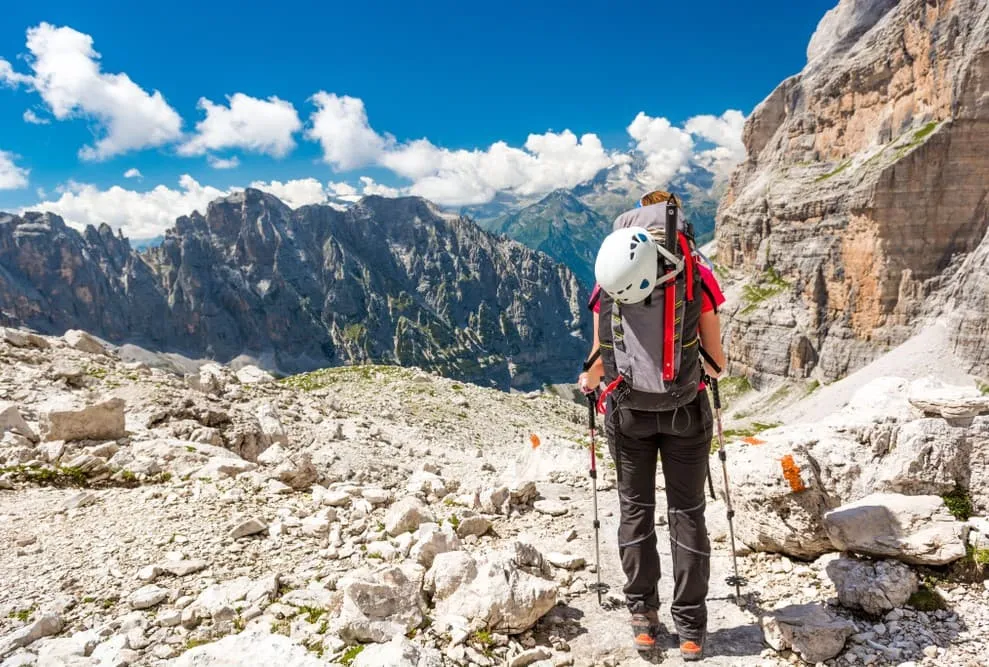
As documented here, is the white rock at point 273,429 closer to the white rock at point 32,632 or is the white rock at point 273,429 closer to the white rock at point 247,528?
the white rock at point 247,528

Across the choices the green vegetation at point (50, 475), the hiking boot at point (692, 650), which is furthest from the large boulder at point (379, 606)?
the green vegetation at point (50, 475)

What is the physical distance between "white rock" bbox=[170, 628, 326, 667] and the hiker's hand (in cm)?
388

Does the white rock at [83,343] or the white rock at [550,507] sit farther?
the white rock at [83,343]

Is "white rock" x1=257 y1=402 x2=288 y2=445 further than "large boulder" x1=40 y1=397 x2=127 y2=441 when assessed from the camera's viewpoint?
Yes

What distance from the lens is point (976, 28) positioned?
82.7m

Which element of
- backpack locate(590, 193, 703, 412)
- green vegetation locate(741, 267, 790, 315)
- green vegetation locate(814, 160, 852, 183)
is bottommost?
Answer: backpack locate(590, 193, 703, 412)

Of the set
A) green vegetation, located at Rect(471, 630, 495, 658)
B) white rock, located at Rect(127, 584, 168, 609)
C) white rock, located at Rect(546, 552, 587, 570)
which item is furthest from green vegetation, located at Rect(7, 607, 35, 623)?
white rock, located at Rect(546, 552, 587, 570)

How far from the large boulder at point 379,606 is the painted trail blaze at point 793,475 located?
464 cm

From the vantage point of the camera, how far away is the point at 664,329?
16.9 ft

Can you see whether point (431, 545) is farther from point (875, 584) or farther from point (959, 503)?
point (959, 503)

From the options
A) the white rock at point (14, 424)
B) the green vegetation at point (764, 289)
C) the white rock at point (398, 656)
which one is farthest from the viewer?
the green vegetation at point (764, 289)

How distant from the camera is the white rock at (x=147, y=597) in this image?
604 cm

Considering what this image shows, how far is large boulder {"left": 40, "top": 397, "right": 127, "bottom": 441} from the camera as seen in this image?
11953 mm

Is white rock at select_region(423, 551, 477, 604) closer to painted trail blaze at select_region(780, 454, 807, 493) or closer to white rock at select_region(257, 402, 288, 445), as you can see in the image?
painted trail blaze at select_region(780, 454, 807, 493)
